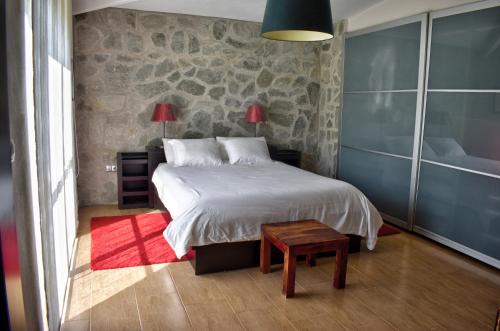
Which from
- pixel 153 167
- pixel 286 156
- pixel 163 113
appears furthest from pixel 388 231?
pixel 163 113

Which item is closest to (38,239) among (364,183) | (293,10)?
(293,10)

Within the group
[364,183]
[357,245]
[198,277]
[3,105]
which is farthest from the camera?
[364,183]

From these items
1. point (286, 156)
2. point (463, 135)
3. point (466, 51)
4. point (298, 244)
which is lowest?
point (298, 244)

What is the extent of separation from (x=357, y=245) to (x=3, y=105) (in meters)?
3.25

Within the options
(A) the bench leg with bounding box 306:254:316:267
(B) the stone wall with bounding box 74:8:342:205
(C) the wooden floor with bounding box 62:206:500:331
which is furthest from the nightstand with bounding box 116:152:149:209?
(A) the bench leg with bounding box 306:254:316:267

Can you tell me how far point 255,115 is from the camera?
5297mm

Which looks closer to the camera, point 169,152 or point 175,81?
point 169,152

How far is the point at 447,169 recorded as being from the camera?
383 cm

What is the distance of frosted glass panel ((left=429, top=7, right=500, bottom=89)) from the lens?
11.0ft

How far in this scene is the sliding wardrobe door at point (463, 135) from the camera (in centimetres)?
339

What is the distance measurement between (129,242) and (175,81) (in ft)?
7.41

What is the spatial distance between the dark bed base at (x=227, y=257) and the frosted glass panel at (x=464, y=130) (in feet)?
Result: 6.06

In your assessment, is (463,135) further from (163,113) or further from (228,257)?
(163,113)

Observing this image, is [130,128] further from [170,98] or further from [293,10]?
[293,10]
